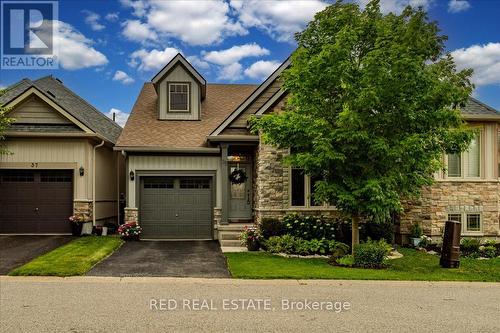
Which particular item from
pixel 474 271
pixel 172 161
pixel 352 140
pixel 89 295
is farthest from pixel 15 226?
pixel 474 271

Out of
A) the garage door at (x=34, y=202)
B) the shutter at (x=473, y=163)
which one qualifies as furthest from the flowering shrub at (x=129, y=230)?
the shutter at (x=473, y=163)

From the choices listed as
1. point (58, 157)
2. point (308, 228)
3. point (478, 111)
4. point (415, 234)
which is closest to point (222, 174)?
point (308, 228)

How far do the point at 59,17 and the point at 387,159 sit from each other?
11033 millimetres

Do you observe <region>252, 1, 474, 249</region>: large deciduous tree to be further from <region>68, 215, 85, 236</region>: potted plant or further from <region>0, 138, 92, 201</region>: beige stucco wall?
<region>68, 215, 85, 236</region>: potted plant

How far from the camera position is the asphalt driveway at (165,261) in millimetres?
11375

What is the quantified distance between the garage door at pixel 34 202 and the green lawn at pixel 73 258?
2.02 metres

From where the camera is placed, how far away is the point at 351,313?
783 cm

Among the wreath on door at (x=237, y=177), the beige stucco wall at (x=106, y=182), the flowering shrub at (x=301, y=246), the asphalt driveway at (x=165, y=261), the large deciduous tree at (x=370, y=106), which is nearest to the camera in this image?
the asphalt driveway at (x=165, y=261)

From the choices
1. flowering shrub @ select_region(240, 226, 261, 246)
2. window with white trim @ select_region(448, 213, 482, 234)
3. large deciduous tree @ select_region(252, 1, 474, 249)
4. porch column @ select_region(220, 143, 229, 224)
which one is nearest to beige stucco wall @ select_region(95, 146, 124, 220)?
porch column @ select_region(220, 143, 229, 224)

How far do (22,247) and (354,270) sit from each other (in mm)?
10185

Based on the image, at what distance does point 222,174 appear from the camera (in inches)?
689

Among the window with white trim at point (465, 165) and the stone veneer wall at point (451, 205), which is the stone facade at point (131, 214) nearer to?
the stone veneer wall at point (451, 205)

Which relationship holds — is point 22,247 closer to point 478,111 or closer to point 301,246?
point 301,246

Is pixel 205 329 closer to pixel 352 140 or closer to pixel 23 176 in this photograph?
pixel 352 140
